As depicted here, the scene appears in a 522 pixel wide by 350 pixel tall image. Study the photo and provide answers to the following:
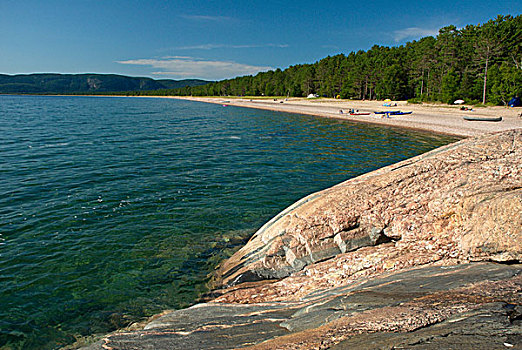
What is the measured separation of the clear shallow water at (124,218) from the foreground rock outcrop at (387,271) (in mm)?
2124

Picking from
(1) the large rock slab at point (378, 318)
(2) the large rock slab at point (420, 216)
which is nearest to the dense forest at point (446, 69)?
(2) the large rock slab at point (420, 216)

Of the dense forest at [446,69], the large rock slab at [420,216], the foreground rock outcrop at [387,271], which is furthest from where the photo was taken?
the dense forest at [446,69]

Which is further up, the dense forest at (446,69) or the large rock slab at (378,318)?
the dense forest at (446,69)

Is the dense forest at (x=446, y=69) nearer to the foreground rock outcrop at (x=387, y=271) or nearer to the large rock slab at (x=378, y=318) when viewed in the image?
the foreground rock outcrop at (x=387, y=271)

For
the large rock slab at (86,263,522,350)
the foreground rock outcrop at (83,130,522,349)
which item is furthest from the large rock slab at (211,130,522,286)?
the large rock slab at (86,263,522,350)

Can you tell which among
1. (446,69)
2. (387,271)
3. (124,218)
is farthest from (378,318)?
(446,69)

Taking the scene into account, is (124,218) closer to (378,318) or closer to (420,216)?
(420,216)

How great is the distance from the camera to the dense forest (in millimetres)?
51750

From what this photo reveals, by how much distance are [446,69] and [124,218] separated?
244ft

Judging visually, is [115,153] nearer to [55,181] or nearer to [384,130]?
[55,181]

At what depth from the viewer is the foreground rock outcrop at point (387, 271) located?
3.18 metres

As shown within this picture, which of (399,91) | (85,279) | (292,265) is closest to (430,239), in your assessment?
(292,265)

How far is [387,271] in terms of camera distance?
5523 mm

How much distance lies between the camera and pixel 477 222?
4859mm
